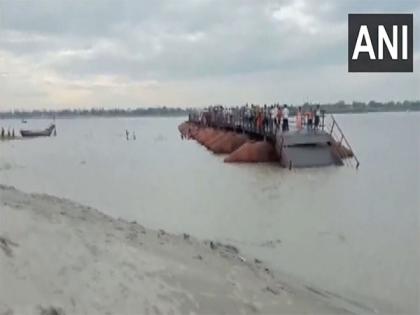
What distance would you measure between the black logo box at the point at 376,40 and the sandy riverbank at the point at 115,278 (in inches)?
151

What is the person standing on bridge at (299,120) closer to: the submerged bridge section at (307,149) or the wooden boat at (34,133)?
the submerged bridge section at (307,149)

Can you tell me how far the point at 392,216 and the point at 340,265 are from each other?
4449 mm

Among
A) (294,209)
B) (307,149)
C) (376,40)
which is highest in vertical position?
(376,40)

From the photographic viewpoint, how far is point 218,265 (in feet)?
21.9

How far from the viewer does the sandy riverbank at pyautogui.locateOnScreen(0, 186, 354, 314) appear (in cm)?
434

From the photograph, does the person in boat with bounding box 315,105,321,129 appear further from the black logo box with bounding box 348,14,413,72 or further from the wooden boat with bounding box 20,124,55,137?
the wooden boat with bounding box 20,124,55,137

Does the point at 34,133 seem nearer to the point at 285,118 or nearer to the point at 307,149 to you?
the point at 285,118

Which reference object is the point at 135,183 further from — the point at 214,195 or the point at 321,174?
the point at 321,174

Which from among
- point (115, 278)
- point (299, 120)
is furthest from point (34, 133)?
point (115, 278)

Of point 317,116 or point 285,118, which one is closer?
point 317,116

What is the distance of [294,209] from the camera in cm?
1352

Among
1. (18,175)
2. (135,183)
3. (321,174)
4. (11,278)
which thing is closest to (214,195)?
(135,183)

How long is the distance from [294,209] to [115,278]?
9.01 metres

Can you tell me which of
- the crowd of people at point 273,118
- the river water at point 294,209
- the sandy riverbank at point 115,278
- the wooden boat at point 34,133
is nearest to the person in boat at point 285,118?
the crowd of people at point 273,118
